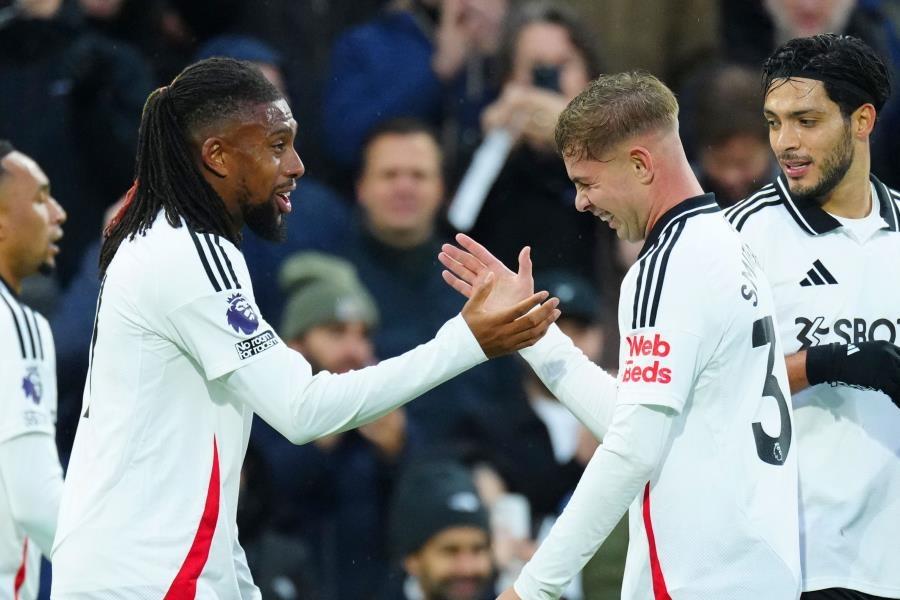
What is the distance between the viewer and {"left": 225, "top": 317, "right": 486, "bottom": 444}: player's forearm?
4266 millimetres

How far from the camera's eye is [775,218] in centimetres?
476

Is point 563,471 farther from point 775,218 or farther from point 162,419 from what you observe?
point 162,419

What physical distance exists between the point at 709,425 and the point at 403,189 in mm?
4357

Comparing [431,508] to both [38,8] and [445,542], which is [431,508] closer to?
[445,542]

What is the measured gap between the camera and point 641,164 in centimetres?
435

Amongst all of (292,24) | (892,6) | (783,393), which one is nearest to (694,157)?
(892,6)

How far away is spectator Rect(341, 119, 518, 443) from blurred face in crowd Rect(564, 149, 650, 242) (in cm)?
379

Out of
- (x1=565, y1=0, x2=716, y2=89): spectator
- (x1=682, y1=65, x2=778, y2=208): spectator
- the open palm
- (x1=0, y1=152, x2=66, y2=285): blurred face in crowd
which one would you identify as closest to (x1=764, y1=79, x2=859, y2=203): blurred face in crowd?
the open palm

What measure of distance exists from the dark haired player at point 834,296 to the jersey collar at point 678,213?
1.55ft

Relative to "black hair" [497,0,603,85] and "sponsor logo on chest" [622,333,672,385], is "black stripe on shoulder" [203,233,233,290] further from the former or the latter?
"black hair" [497,0,603,85]

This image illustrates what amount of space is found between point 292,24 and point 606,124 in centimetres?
496

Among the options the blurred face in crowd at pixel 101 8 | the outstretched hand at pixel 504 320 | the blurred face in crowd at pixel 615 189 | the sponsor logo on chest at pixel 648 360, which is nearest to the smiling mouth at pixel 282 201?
the outstretched hand at pixel 504 320

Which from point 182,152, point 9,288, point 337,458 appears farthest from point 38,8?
point 182,152

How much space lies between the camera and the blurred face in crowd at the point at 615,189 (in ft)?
14.3
